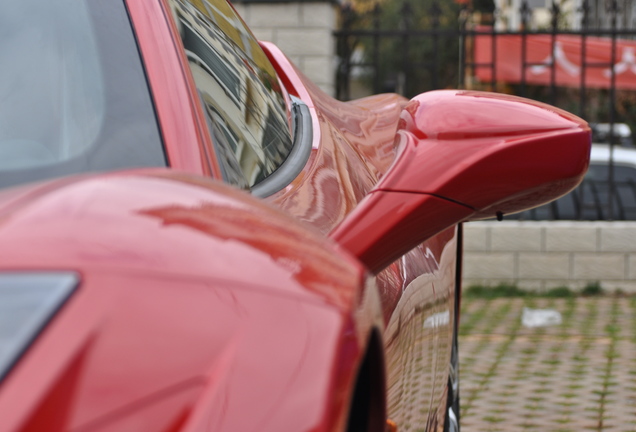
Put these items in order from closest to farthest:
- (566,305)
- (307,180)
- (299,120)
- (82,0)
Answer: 1. (82,0)
2. (307,180)
3. (299,120)
4. (566,305)

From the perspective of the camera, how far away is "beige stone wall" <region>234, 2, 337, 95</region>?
9.27 metres

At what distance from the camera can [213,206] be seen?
837 millimetres

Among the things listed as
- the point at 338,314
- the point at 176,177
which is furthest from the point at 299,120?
the point at 338,314

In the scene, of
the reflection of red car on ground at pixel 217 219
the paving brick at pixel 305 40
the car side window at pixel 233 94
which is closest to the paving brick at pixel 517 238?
the paving brick at pixel 305 40

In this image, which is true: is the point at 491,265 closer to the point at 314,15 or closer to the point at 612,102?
the point at 612,102

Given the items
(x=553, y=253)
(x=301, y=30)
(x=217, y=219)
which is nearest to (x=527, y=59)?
(x=553, y=253)

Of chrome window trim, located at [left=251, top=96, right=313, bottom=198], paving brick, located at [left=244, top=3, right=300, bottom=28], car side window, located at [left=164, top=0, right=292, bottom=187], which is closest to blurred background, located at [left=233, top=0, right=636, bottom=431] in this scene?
paving brick, located at [left=244, top=3, right=300, bottom=28]

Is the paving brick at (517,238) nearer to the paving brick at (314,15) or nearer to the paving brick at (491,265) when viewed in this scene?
the paving brick at (491,265)

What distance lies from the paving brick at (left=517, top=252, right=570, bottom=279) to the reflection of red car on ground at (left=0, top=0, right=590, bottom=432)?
282 inches

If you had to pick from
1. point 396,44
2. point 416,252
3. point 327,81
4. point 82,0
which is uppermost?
point 82,0

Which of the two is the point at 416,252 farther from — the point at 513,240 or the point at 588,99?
the point at 588,99

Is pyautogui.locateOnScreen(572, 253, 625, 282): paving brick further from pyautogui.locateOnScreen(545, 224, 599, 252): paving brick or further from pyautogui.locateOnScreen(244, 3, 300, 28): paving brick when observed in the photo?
pyautogui.locateOnScreen(244, 3, 300, 28): paving brick

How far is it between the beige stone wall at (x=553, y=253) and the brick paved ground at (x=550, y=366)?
0.23 metres

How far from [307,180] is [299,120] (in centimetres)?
40
